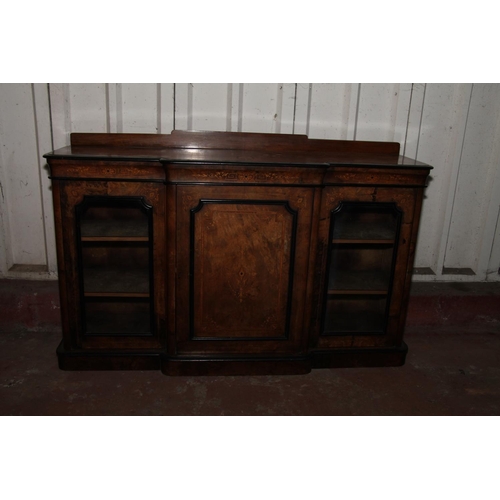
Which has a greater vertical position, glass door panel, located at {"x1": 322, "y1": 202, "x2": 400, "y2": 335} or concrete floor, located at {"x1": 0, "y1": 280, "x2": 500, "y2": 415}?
glass door panel, located at {"x1": 322, "y1": 202, "x2": 400, "y2": 335}

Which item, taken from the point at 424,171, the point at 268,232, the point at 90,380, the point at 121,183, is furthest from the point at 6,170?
the point at 424,171

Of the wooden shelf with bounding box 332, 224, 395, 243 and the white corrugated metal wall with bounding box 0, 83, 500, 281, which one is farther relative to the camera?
the white corrugated metal wall with bounding box 0, 83, 500, 281

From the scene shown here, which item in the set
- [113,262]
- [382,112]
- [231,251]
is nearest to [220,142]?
[231,251]

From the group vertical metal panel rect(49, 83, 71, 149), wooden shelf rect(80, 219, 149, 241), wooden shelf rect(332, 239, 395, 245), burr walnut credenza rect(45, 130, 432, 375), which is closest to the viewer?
burr walnut credenza rect(45, 130, 432, 375)

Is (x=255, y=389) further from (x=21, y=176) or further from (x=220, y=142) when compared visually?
(x=21, y=176)

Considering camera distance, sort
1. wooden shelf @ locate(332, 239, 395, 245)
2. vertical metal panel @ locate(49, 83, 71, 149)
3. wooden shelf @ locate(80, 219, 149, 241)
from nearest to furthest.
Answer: wooden shelf @ locate(80, 219, 149, 241)
wooden shelf @ locate(332, 239, 395, 245)
vertical metal panel @ locate(49, 83, 71, 149)

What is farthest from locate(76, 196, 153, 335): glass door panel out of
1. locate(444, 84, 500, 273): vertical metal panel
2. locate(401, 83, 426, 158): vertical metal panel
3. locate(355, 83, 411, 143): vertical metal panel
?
locate(444, 84, 500, 273): vertical metal panel

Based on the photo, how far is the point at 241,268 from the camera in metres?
2.83

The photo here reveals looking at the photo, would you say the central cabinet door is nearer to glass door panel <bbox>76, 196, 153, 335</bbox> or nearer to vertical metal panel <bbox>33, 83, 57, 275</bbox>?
glass door panel <bbox>76, 196, 153, 335</bbox>

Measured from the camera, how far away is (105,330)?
2986mm

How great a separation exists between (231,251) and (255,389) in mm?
813

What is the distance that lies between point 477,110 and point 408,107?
0.50 metres

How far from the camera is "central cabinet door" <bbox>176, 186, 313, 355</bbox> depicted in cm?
271

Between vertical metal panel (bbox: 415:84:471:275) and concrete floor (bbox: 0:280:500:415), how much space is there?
783 millimetres
